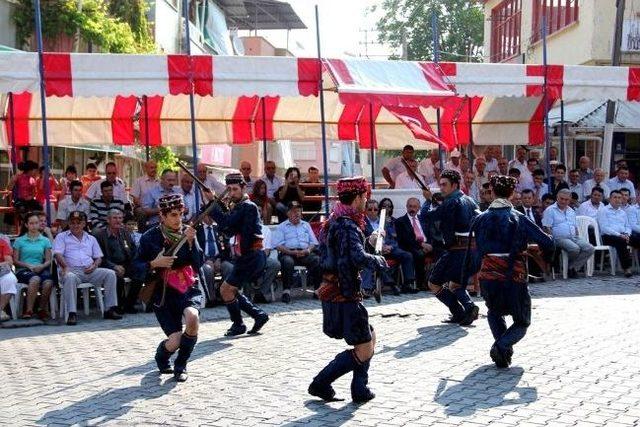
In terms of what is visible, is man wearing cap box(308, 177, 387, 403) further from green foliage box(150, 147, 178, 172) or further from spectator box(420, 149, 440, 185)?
green foliage box(150, 147, 178, 172)

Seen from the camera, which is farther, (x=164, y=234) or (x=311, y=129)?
(x=311, y=129)

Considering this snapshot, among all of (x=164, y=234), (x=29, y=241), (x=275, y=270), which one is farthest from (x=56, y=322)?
(x=164, y=234)

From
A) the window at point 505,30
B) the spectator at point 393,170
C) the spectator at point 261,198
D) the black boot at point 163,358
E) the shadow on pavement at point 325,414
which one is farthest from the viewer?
the window at point 505,30

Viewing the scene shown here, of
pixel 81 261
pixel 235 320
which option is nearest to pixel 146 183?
pixel 81 261

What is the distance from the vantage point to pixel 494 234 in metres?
8.54

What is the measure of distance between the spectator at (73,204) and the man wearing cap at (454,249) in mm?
5709

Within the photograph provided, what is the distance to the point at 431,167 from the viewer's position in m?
17.6

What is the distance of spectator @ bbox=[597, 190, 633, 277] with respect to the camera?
630 inches

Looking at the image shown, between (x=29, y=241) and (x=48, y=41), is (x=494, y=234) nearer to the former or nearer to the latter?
(x=29, y=241)

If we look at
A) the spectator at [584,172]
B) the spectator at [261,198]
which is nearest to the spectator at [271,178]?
the spectator at [261,198]

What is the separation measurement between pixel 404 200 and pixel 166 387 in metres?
8.07

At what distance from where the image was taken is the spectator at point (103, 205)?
45.6ft

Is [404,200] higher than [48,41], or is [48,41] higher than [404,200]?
[48,41]

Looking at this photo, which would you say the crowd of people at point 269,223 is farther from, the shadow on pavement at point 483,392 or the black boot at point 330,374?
the black boot at point 330,374
